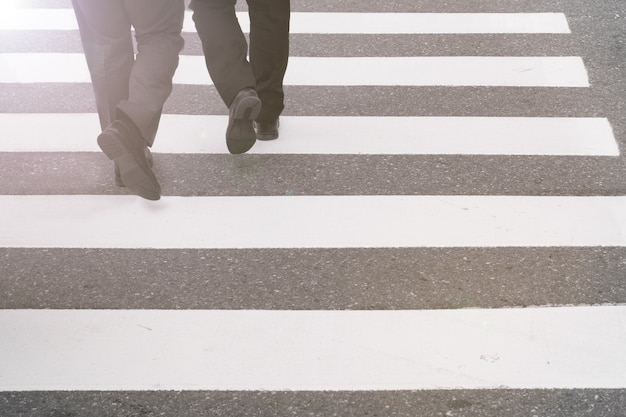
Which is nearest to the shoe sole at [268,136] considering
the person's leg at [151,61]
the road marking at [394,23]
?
the person's leg at [151,61]

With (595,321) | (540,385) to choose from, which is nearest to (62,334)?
(540,385)

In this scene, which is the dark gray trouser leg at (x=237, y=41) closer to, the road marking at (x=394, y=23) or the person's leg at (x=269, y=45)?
the person's leg at (x=269, y=45)

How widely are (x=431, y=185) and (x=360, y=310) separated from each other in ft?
3.55

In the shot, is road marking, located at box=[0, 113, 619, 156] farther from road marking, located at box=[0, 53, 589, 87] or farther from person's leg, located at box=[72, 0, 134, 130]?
person's leg, located at box=[72, 0, 134, 130]

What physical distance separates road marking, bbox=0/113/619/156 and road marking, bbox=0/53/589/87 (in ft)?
1.56

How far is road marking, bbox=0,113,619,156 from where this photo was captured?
497 cm

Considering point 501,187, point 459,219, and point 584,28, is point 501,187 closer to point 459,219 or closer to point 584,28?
point 459,219

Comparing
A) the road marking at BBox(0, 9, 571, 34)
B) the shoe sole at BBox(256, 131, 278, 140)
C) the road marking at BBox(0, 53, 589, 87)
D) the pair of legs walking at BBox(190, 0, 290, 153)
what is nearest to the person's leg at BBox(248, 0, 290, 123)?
the pair of legs walking at BBox(190, 0, 290, 153)

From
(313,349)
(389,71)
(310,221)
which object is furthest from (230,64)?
(313,349)

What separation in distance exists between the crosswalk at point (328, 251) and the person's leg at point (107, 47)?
49 cm

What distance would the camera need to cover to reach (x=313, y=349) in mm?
3492

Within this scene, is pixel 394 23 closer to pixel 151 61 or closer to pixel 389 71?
pixel 389 71

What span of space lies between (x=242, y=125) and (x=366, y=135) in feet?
2.56

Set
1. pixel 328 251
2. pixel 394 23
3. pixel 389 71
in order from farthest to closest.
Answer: pixel 394 23 → pixel 389 71 → pixel 328 251
